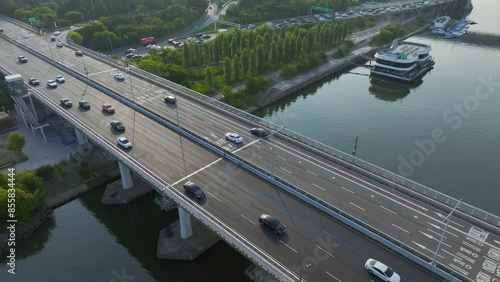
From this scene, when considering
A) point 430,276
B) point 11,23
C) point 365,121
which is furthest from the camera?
point 11,23

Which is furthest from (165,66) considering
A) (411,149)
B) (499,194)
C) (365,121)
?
(499,194)

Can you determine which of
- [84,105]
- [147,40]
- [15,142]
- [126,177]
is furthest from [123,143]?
[147,40]

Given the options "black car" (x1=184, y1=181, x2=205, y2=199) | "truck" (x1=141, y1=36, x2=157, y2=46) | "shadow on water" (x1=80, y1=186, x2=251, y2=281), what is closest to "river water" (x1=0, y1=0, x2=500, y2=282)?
"shadow on water" (x1=80, y1=186, x2=251, y2=281)

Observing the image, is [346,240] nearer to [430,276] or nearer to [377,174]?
[430,276]

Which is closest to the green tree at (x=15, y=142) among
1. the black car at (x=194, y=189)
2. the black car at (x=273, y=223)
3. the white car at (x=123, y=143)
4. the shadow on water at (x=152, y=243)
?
the shadow on water at (x=152, y=243)

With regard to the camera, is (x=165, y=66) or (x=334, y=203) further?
(x=165, y=66)

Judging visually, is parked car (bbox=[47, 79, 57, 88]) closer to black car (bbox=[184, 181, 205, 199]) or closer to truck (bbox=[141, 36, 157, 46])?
black car (bbox=[184, 181, 205, 199])

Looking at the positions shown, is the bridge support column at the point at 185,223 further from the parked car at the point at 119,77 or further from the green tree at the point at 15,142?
the parked car at the point at 119,77

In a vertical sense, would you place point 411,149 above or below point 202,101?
below
